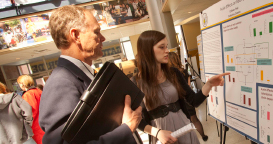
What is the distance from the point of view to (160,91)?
4.36 feet

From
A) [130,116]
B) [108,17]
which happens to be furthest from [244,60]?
[108,17]

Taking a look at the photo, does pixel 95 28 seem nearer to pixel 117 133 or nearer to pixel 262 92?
pixel 117 133

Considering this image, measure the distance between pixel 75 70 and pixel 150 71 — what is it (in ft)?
2.71

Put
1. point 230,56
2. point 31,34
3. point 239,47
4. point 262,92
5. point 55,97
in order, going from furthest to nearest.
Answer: point 31,34 → point 230,56 → point 239,47 → point 262,92 → point 55,97

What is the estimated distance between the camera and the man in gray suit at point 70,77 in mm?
556

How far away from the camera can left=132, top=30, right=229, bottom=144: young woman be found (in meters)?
1.29

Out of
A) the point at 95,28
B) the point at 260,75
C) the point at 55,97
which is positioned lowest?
the point at 260,75

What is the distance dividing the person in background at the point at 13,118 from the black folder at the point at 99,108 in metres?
2.47

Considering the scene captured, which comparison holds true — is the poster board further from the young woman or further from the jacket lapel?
the jacket lapel

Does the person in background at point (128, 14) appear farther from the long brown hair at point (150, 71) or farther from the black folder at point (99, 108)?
the black folder at point (99, 108)

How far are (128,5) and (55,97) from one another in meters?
4.80

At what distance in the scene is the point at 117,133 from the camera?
625 mm

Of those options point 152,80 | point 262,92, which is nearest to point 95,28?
point 152,80

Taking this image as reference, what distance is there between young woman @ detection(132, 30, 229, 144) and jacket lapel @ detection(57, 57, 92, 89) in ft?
2.41
